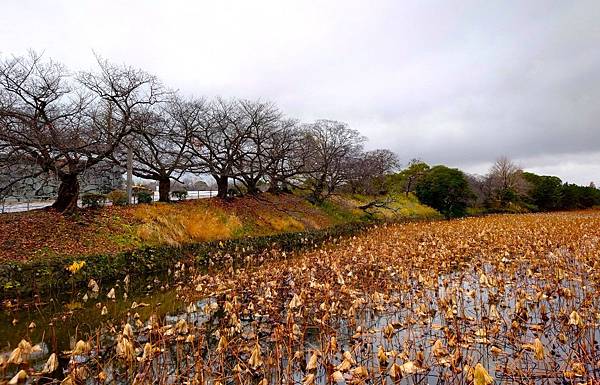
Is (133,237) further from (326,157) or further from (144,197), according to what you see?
(326,157)

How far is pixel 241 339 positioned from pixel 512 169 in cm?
7729

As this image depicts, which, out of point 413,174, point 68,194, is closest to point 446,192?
point 413,174

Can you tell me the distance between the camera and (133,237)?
62.2 feet

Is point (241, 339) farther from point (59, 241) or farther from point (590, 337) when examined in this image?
point (59, 241)

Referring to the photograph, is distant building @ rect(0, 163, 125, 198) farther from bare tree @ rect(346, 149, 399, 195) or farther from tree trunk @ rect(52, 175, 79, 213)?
bare tree @ rect(346, 149, 399, 195)

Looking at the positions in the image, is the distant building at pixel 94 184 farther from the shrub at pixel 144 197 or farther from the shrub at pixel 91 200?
the shrub at pixel 91 200

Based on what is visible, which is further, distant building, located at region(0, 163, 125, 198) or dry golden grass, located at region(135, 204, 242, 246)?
distant building, located at region(0, 163, 125, 198)

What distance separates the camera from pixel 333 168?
39.1 metres

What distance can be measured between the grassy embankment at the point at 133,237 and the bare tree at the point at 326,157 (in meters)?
5.95

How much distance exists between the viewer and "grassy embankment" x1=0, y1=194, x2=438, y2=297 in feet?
44.8

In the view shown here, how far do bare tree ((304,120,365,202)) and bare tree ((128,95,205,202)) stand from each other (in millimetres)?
11120

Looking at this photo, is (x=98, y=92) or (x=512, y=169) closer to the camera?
(x=98, y=92)

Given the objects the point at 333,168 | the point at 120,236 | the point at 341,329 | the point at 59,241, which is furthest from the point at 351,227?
the point at 341,329

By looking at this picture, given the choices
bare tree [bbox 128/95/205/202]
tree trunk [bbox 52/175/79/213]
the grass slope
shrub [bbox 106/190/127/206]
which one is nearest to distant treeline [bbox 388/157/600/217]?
the grass slope
